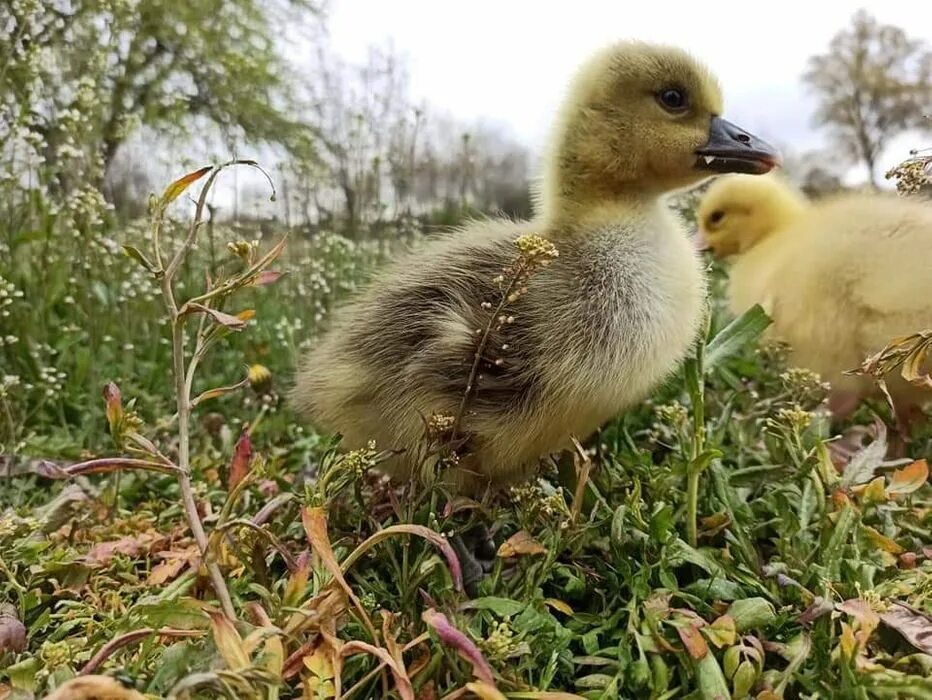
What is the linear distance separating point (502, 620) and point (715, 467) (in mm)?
373

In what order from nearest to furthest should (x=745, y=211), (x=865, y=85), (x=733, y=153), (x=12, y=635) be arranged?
1. (x=12, y=635)
2. (x=733, y=153)
3. (x=745, y=211)
4. (x=865, y=85)

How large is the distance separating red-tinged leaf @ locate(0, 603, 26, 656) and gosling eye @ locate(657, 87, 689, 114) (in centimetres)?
93

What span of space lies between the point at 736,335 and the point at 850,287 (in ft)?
1.09

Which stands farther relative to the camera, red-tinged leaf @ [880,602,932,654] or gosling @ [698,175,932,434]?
gosling @ [698,175,932,434]

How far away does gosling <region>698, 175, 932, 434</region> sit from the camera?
120cm

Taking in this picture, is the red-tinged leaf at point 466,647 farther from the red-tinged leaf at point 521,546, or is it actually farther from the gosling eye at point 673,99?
the gosling eye at point 673,99

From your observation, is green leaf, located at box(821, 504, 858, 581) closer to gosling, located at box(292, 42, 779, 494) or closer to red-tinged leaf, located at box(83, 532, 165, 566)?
gosling, located at box(292, 42, 779, 494)

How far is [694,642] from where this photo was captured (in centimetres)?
71

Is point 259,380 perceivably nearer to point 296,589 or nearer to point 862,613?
point 296,589

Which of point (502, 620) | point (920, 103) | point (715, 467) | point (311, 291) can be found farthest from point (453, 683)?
point (920, 103)

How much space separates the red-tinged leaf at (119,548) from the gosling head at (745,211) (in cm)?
131

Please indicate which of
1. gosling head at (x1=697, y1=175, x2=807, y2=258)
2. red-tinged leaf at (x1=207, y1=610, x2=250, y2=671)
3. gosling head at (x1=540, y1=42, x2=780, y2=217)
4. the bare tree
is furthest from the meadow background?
the bare tree

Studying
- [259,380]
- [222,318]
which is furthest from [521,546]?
[259,380]

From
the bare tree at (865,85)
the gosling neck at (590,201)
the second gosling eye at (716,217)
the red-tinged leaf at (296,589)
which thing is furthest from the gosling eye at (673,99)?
the bare tree at (865,85)
